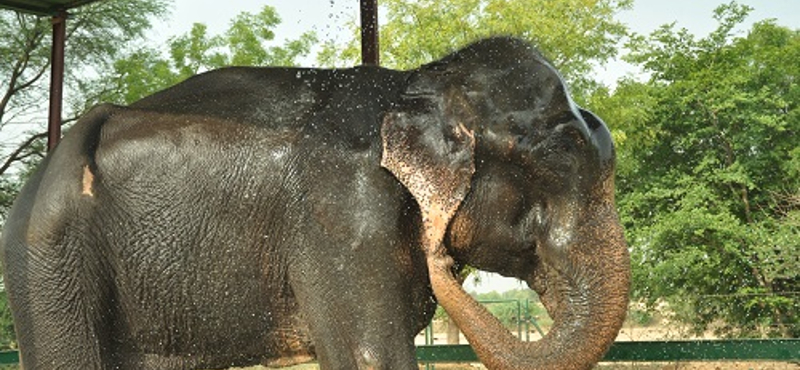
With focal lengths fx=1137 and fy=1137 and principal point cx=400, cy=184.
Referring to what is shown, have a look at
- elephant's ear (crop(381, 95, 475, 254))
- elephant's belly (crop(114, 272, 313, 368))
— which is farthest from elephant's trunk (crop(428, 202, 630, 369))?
elephant's belly (crop(114, 272, 313, 368))

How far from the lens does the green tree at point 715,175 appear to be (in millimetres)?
16031

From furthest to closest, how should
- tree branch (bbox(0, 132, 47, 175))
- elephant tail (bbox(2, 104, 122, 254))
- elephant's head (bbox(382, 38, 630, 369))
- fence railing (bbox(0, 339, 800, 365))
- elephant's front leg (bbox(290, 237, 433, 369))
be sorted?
tree branch (bbox(0, 132, 47, 175)) < fence railing (bbox(0, 339, 800, 365)) < elephant tail (bbox(2, 104, 122, 254)) < elephant's head (bbox(382, 38, 630, 369)) < elephant's front leg (bbox(290, 237, 433, 369))

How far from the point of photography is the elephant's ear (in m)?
3.60

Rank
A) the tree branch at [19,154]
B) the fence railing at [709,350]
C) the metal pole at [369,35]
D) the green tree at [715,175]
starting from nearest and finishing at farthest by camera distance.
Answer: the metal pole at [369,35], the fence railing at [709,350], the green tree at [715,175], the tree branch at [19,154]

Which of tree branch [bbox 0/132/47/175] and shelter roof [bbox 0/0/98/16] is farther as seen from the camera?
tree branch [bbox 0/132/47/175]

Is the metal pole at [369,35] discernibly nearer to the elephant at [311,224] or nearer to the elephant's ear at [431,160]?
the elephant at [311,224]

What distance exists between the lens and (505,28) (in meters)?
18.6

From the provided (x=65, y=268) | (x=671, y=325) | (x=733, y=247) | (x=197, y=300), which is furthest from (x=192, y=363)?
(x=671, y=325)

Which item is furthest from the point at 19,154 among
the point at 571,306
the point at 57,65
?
the point at 571,306

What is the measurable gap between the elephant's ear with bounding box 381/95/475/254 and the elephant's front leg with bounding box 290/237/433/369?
0.19 meters

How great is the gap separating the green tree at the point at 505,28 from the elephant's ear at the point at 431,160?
47.8 feet

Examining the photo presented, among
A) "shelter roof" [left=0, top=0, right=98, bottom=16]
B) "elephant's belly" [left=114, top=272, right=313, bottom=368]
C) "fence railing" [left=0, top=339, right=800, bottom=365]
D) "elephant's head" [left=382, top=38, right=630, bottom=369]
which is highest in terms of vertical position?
"shelter roof" [left=0, top=0, right=98, bottom=16]

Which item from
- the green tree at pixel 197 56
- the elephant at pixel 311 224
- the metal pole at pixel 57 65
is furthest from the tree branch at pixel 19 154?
the elephant at pixel 311 224

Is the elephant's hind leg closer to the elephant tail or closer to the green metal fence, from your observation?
the elephant tail
